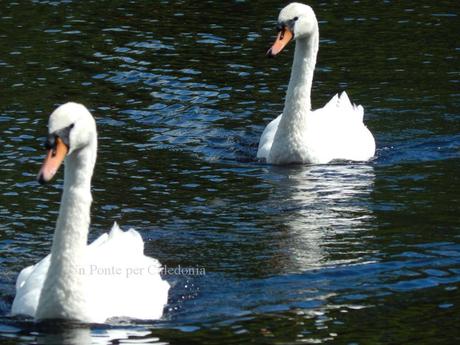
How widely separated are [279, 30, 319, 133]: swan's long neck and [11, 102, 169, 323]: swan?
5.61 meters

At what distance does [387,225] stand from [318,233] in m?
0.74

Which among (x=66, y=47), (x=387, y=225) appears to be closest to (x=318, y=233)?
(x=387, y=225)

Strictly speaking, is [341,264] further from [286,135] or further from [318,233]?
[286,135]

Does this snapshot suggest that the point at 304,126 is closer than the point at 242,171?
No

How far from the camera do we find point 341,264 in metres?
12.6

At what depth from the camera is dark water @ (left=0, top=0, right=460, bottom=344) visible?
11.4 metres

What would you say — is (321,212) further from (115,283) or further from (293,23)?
(115,283)

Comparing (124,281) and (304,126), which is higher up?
(304,126)

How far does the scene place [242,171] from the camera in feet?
53.7

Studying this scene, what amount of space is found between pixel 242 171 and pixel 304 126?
120 cm

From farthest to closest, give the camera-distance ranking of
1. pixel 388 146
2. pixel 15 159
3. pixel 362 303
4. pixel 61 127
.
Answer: pixel 388 146, pixel 15 159, pixel 362 303, pixel 61 127

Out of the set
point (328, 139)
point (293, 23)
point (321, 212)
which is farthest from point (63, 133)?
point (328, 139)

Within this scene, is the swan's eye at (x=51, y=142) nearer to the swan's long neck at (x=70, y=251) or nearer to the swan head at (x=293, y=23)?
the swan's long neck at (x=70, y=251)

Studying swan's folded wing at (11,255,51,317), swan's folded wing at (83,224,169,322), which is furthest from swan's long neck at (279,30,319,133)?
swan's folded wing at (11,255,51,317)
